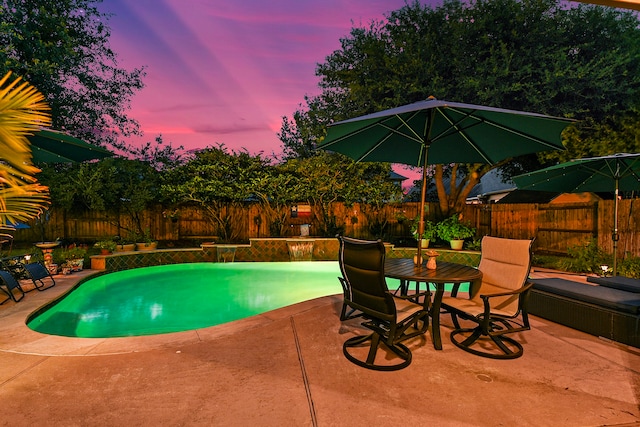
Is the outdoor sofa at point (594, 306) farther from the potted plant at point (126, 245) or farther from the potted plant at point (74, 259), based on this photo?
the potted plant at point (126, 245)

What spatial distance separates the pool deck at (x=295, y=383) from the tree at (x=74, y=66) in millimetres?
10588

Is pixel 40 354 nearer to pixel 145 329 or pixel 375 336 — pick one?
pixel 145 329

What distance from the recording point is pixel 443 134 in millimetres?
3736

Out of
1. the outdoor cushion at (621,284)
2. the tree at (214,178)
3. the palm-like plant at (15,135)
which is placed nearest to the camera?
the palm-like plant at (15,135)

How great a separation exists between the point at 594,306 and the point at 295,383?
329cm

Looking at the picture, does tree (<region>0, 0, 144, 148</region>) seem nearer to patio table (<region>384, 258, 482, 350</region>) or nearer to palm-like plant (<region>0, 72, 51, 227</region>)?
palm-like plant (<region>0, 72, 51, 227</region>)

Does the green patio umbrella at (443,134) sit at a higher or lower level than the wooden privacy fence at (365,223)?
higher

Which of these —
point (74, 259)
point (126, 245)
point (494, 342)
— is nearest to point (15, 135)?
point (494, 342)

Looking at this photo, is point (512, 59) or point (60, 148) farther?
point (512, 59)

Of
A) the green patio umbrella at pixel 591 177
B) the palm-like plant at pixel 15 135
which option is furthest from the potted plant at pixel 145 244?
the green patio umbrella at pixel 591 177

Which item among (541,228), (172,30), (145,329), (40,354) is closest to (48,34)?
(172,30)

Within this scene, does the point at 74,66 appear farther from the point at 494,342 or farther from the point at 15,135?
the point at 494,342

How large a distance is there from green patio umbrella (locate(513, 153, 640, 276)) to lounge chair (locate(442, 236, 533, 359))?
120 inches

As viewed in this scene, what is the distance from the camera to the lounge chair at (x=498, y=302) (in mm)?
2914
